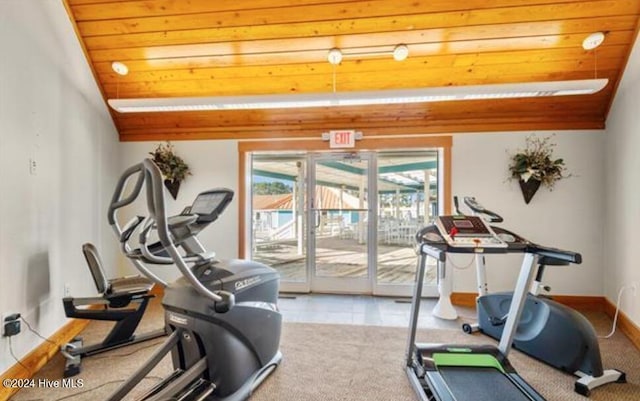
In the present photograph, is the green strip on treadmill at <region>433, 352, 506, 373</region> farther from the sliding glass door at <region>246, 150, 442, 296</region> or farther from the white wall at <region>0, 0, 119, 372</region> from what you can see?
the white wall at <region>0, 0, 119, 372</region>

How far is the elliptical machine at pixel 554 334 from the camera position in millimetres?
2137

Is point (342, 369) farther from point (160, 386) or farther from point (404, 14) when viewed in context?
point (404, 14)

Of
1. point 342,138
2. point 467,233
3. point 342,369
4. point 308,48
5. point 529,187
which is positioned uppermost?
point 308,48

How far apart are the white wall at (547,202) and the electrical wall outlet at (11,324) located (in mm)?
4141

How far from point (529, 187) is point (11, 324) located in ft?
16.1

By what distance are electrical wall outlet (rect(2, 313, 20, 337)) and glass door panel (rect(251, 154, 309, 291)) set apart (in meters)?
2.42

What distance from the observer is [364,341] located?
2.80m

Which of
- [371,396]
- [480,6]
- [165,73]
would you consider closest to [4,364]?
[371,396]

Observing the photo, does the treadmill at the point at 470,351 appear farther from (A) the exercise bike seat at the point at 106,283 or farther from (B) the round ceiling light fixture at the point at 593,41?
(A) the exercise bike seat at the point at 106,283

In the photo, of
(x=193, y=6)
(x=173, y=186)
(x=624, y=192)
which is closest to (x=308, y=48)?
(x=193, y=6)

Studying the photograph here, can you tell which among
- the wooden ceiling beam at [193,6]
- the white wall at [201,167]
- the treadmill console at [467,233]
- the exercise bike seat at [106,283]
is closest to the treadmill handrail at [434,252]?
the treadmill console at [467,233]

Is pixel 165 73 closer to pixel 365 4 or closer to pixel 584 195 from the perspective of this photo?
pixel 365 4

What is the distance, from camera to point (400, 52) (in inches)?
114

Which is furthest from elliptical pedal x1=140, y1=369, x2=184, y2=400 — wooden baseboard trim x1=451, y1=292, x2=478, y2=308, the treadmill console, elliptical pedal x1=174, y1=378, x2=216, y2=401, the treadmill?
wooden baseboard trim x1=451, y1=292, x2=478, y2=308
